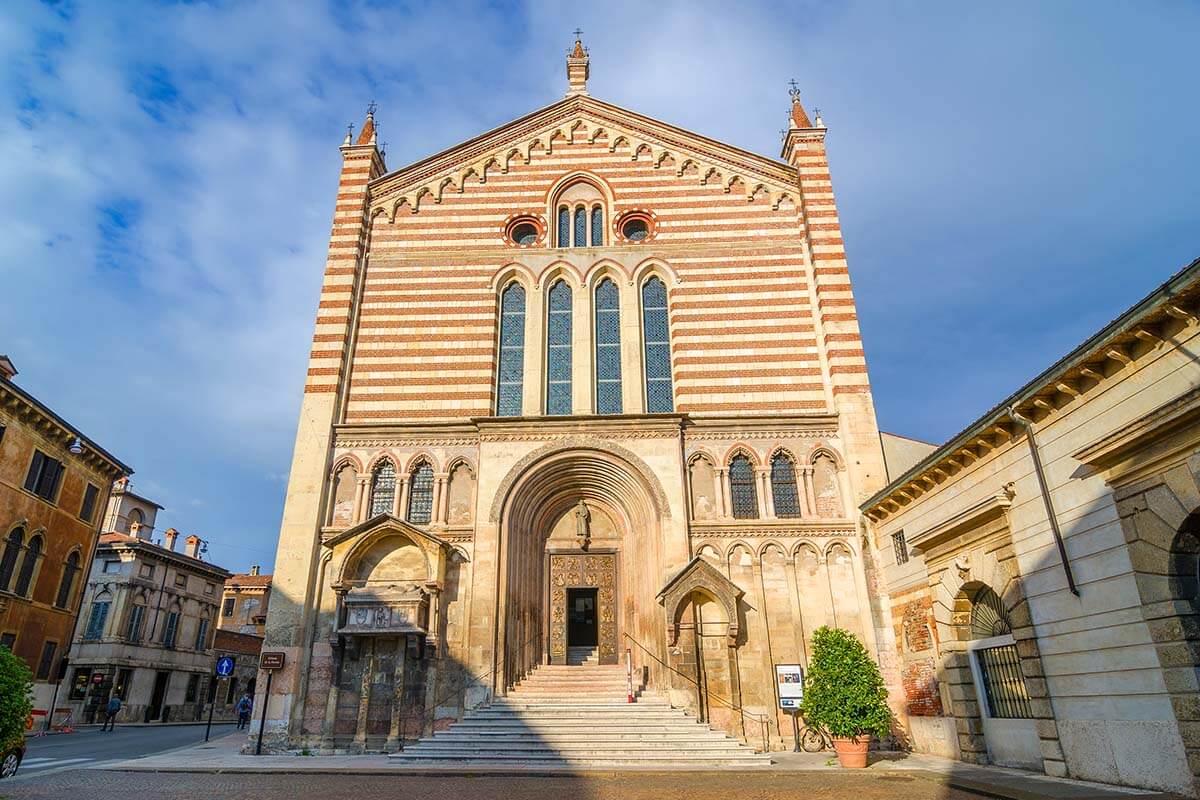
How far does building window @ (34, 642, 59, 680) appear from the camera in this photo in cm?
2388

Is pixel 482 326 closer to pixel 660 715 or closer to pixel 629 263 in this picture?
pixel 629 263

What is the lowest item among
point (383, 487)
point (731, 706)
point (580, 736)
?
point (580, 736)

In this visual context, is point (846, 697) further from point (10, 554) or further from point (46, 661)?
point (46, 661)

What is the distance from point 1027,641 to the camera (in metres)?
11.5

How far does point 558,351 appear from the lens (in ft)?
67.6

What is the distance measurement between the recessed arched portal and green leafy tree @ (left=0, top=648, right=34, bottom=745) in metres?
9.52

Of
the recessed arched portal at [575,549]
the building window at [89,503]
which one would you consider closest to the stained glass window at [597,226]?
the recessed arched portal at [575,549]

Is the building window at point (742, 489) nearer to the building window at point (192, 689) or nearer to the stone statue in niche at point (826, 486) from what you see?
the stone statue in niche at point (826, 486)

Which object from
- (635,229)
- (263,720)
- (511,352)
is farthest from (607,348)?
(263,720)

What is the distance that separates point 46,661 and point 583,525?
782 inches

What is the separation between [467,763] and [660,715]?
4183 millimetres

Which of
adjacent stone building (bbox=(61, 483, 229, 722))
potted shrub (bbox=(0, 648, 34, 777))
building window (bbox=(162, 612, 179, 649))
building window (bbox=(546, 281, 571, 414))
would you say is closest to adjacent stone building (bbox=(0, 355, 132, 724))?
adjacent stone building (bbox=(61, 483, 229, 722))

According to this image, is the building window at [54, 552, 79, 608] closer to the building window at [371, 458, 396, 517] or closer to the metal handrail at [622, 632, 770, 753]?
the building window at [371, 458, 396, 517]

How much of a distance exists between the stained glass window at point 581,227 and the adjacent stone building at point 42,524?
57.2 ft
